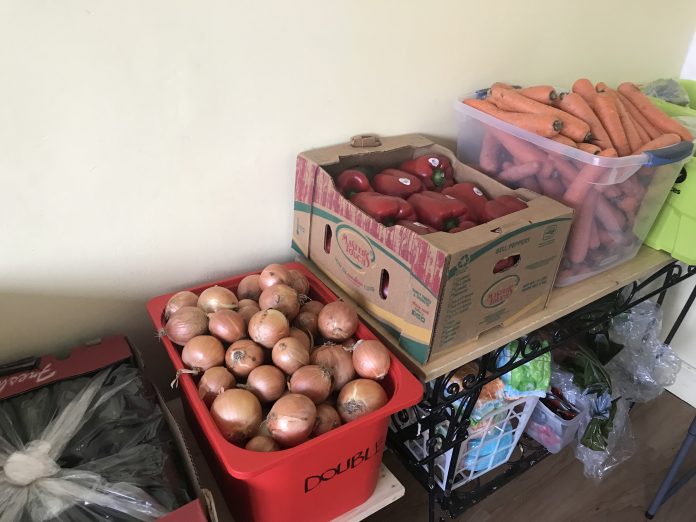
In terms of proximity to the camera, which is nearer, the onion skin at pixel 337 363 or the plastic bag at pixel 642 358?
the onion skin at pixel 337 363

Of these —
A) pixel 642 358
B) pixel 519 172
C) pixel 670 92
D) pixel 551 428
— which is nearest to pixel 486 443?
pixel 551 428

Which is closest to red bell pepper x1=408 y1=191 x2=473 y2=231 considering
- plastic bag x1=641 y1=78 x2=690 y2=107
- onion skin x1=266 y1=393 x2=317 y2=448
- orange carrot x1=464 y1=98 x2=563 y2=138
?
orange carrot x1=464 y1=98 x2=563 y2=138

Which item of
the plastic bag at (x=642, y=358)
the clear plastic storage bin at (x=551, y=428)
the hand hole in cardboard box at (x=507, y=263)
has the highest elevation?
the hand hole in cardboard box at (x=507, y=263)

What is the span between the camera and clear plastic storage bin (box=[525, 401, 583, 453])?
142 centimetres

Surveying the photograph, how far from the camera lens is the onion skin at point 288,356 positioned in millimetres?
840

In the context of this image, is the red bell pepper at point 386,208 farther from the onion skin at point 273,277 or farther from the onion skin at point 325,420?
the onion skin at point 325,420

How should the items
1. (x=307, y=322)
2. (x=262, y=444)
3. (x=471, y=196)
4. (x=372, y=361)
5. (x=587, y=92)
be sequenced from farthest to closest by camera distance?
(x=587, y=92) → (x=471, y=196) → (x=307, y=322) → (x=372, y=361) → (x=262, y=444)

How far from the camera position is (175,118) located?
92cm

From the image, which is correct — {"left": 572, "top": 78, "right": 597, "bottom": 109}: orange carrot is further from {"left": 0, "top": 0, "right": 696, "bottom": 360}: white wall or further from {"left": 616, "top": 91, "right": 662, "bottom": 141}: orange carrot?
{"left": 0, "top": 0, "right": 696, "bottom": 360}: white wall

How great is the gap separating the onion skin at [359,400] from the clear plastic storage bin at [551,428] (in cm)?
79

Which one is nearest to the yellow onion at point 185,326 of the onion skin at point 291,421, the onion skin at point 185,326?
the onion skin at point 185,326

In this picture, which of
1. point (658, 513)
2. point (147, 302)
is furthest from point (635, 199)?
point (147, 302)

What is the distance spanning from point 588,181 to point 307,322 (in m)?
0.60

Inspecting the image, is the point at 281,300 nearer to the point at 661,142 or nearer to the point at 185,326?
the point at 185,326
